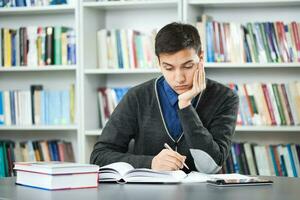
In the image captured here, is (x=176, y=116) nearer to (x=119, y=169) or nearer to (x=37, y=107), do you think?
(x=119, y=169)

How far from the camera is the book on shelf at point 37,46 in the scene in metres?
4.09

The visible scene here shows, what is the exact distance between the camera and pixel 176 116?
105 inches

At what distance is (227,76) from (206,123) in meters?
1.46

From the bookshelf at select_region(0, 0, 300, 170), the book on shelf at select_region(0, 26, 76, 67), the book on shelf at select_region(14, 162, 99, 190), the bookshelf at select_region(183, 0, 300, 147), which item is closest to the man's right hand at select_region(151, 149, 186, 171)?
the book on shelf at select_region(14, 162, 99, 190)

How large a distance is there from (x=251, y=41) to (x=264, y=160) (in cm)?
73

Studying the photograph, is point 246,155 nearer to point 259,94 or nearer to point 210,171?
point 259,94

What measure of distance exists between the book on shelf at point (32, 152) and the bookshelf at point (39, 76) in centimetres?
10

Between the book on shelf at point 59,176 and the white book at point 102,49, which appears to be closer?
the book on shelf at point 59,176

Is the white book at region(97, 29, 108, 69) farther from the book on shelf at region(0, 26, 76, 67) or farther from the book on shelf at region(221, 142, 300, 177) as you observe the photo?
the book on shelf at region(221, 142, 300, 177)

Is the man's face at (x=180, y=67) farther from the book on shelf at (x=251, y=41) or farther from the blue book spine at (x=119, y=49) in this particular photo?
the blue book spine at (x=119, y=49)

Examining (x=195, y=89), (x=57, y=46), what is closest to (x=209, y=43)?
(x=57, y=46)

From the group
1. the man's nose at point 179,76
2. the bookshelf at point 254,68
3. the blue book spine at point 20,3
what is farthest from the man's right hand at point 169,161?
the blue book spine at point 20,3

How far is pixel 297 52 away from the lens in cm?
375

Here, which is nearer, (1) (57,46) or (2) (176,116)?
(2) (176,116)
